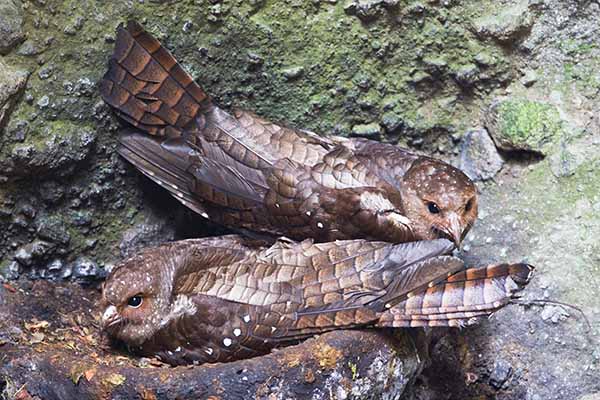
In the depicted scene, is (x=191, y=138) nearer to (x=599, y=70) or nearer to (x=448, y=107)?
(x=448, y=107)

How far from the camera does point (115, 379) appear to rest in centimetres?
411

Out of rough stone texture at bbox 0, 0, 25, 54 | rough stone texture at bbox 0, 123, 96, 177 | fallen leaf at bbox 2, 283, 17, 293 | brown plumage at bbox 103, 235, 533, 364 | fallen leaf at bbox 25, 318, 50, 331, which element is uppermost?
rough stone texture at bbox 0, 0, 25, 54

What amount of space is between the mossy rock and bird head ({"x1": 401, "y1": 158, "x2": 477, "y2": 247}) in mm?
376

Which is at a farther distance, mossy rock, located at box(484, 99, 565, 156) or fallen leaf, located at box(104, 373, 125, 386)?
mossy rock, located at box(484, 99, 565, 156)

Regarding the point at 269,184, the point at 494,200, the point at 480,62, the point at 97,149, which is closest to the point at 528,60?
the point at 480,62

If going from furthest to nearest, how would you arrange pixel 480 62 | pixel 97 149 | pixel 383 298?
1. pixel 480 62
2. pixel 97 149
3. pixel 383 298

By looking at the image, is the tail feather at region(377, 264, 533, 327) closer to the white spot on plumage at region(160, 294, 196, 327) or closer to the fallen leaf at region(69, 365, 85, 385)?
the white spot on plumage at region(160, 294, 196, 327)

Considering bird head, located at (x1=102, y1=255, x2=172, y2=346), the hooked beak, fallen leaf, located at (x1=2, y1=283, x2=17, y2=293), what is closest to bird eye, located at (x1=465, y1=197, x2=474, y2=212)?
bird head, located at (x1=102, y1=255, x2=172, y2=346)

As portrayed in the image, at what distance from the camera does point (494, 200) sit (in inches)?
209

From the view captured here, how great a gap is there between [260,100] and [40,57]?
3.48 ft

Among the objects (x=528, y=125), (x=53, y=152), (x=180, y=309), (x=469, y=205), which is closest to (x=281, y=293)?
(x=180, y=309)

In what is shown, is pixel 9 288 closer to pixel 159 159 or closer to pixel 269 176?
pixel 159 159

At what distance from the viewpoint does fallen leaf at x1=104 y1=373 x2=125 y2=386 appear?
13.5ft

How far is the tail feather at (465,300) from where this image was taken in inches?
169
